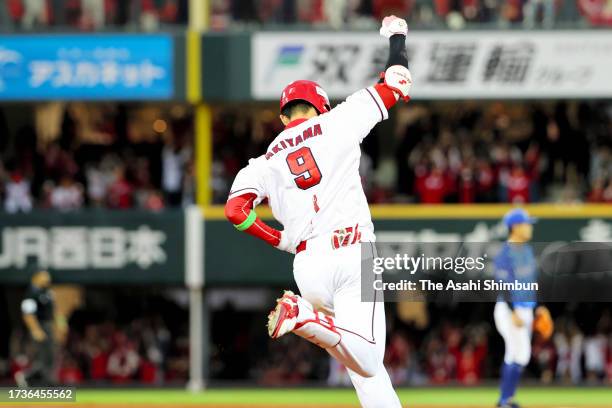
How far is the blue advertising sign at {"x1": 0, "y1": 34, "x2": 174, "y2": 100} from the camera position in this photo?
62.4 feet

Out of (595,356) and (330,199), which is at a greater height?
(330,199)

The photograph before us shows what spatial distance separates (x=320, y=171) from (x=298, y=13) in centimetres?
1219

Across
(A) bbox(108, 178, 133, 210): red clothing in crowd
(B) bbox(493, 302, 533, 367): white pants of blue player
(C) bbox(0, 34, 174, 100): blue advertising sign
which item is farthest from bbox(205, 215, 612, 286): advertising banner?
(B) bbox(493, 302, 533, 367): white pants of blue player

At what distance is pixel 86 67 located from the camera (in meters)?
19.1

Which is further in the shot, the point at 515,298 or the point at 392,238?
the point at 392,238

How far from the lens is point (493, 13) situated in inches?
769

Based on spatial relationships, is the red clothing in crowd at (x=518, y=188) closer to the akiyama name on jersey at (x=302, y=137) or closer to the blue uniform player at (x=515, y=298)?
the blue uniform player at (x=515, y=298)

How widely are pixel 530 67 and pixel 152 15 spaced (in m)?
5.85

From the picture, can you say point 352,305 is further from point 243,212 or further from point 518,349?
point 518,349

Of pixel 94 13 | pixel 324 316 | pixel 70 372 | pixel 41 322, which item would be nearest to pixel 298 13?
pixel 94 13

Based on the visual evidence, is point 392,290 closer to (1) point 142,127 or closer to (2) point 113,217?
(2) point 113,217

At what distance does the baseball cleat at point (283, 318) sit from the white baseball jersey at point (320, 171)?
0.76m

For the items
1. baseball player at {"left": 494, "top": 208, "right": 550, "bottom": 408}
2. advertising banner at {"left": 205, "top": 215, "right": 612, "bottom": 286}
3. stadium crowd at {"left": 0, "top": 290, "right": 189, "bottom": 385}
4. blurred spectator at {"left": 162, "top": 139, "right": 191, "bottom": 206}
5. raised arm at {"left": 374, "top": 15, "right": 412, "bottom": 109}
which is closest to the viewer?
raised arm at {"left": 374, "top": 15, "right": 412, "bottom": 109}

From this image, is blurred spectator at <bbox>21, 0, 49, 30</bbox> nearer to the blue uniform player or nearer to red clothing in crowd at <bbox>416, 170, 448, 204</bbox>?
red clothing in crowd at <bbox>416, 170, 448, 204</bbox>
